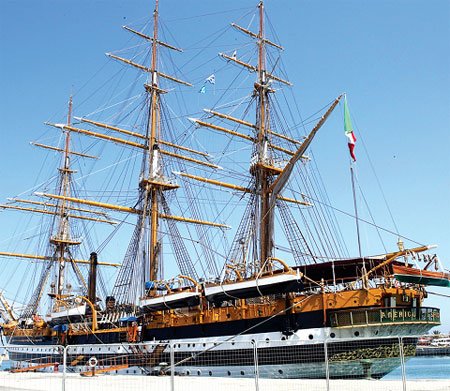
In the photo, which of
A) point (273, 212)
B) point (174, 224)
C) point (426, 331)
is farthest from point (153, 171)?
point (426, 331)

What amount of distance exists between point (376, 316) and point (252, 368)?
5.51m

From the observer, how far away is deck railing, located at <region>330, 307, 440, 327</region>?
67.8ft

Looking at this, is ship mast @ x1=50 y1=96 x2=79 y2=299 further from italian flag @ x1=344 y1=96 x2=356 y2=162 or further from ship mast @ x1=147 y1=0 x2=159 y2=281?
italian flag @ x1=344 y1=96 x2=356 y2=162

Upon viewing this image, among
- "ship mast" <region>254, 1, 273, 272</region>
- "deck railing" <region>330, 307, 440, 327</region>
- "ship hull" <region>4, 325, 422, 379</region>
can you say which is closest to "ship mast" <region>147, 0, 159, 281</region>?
"ship mast" <region>254, 1, 273, 272</region>

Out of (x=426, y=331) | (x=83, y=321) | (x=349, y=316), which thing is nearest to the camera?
(x=349, y=316)

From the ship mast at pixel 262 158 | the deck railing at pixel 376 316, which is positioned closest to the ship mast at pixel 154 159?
the ship mast at pixel 262 158

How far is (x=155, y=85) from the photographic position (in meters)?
45.8

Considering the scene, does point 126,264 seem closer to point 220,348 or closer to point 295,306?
point 220,348

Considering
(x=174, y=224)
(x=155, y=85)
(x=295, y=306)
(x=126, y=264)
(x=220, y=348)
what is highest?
(x=155, y=85)

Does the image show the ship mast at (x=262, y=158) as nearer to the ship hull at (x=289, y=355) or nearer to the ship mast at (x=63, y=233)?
the ship hull at (x=289, y=355)

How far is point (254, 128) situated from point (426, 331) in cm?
2049

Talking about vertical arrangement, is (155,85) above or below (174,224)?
above

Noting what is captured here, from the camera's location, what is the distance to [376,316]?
814 inches

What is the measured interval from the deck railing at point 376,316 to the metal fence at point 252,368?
0.86 metres
